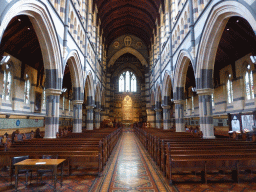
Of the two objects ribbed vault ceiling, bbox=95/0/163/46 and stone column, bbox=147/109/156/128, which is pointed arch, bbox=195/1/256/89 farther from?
stone column, bbox=147/109/156/128

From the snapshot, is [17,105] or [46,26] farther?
[17,105]

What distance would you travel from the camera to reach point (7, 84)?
43.6ft

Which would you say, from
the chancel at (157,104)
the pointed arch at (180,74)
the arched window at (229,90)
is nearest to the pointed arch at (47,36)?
the chancel at (157,104)

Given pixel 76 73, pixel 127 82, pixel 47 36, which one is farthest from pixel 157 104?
pixel 47 36

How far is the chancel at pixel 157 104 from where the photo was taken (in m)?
5.32

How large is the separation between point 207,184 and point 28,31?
13.7 metres

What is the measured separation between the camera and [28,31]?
505 inches

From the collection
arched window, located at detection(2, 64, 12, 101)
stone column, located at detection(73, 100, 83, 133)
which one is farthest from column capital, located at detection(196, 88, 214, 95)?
arched window, located at detection(2, 64, 12, 101)

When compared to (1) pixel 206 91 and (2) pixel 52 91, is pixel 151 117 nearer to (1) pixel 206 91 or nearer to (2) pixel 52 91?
(1) pixel 206 91

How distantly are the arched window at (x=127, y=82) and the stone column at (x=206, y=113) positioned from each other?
27.8 metres

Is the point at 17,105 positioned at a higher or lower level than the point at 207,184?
higher

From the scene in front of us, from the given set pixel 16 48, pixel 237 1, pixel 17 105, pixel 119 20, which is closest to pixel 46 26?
pixel 16 48

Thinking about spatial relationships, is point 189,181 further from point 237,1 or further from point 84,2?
point 84,2

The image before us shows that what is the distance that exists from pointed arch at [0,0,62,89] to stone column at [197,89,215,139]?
8.48 meters
